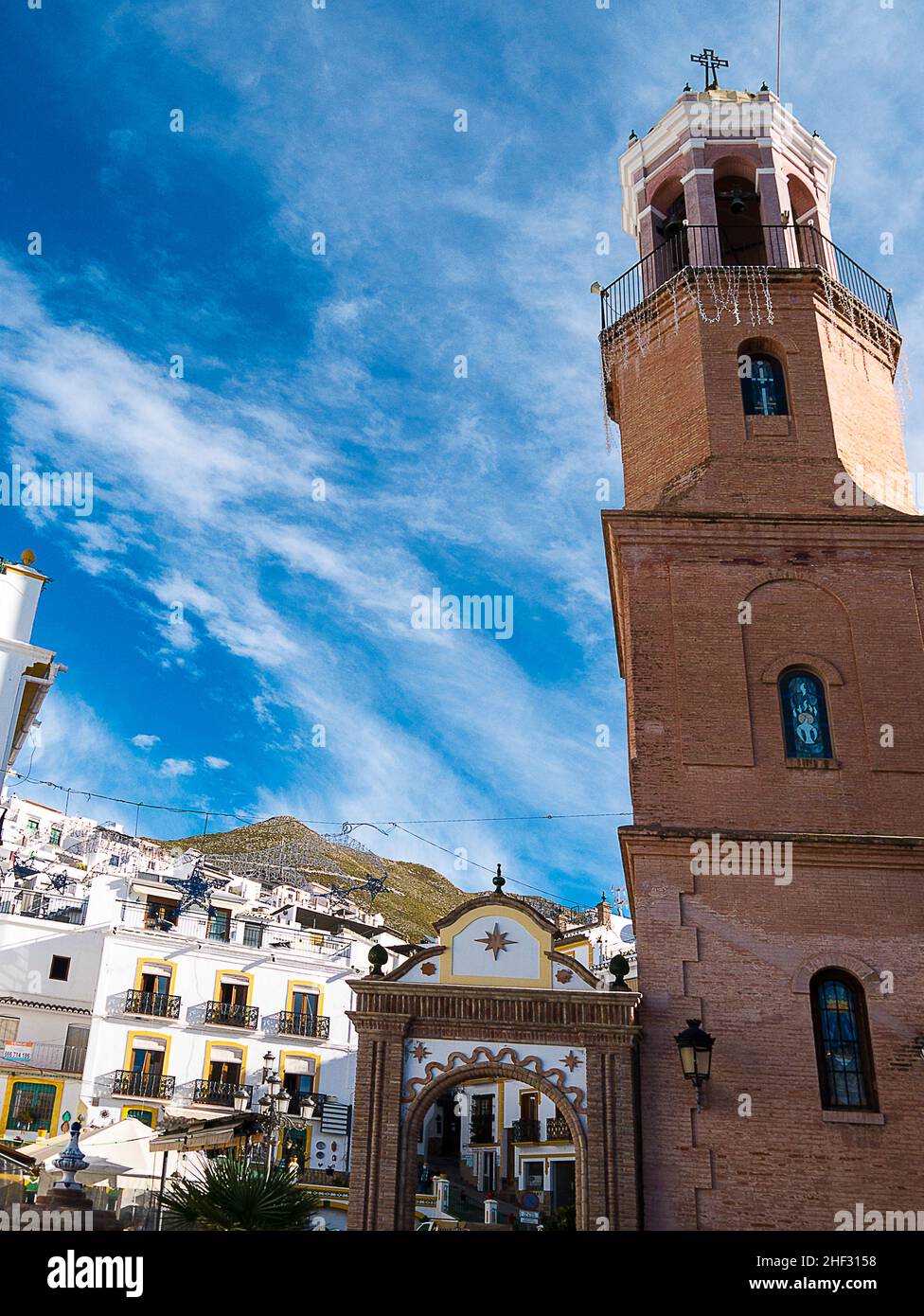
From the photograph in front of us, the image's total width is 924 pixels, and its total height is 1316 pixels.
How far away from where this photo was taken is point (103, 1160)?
1798 cm

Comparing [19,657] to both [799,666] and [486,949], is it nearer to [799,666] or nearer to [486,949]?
[486,949]

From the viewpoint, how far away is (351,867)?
289 ft

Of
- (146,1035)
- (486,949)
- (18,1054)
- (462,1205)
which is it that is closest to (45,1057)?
(18,1054)

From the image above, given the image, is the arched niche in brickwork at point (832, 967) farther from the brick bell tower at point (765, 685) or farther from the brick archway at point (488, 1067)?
the brick archway at point (488, 1067)

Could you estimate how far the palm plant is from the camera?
1216cm

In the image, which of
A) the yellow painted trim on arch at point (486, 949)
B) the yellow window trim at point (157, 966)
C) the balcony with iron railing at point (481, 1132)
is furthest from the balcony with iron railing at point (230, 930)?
the yellow painted trim on arch at point (486, 949)

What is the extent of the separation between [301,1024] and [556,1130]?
8738mm

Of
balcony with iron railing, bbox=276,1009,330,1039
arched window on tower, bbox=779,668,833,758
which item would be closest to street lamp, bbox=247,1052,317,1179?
arched window on tower, bbox=779,668,833,758

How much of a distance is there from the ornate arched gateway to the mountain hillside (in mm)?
46321

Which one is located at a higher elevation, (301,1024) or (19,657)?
(19,657)

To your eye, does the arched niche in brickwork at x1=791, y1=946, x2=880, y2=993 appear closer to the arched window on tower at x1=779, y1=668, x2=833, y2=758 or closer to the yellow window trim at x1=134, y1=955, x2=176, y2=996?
the arched window on tower at x1=779, y1=668, x2=833, y2=758

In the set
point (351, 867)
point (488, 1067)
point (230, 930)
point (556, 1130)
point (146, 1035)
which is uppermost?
point (351, 867)

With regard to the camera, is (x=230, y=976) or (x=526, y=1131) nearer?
(x=230, y=976)
